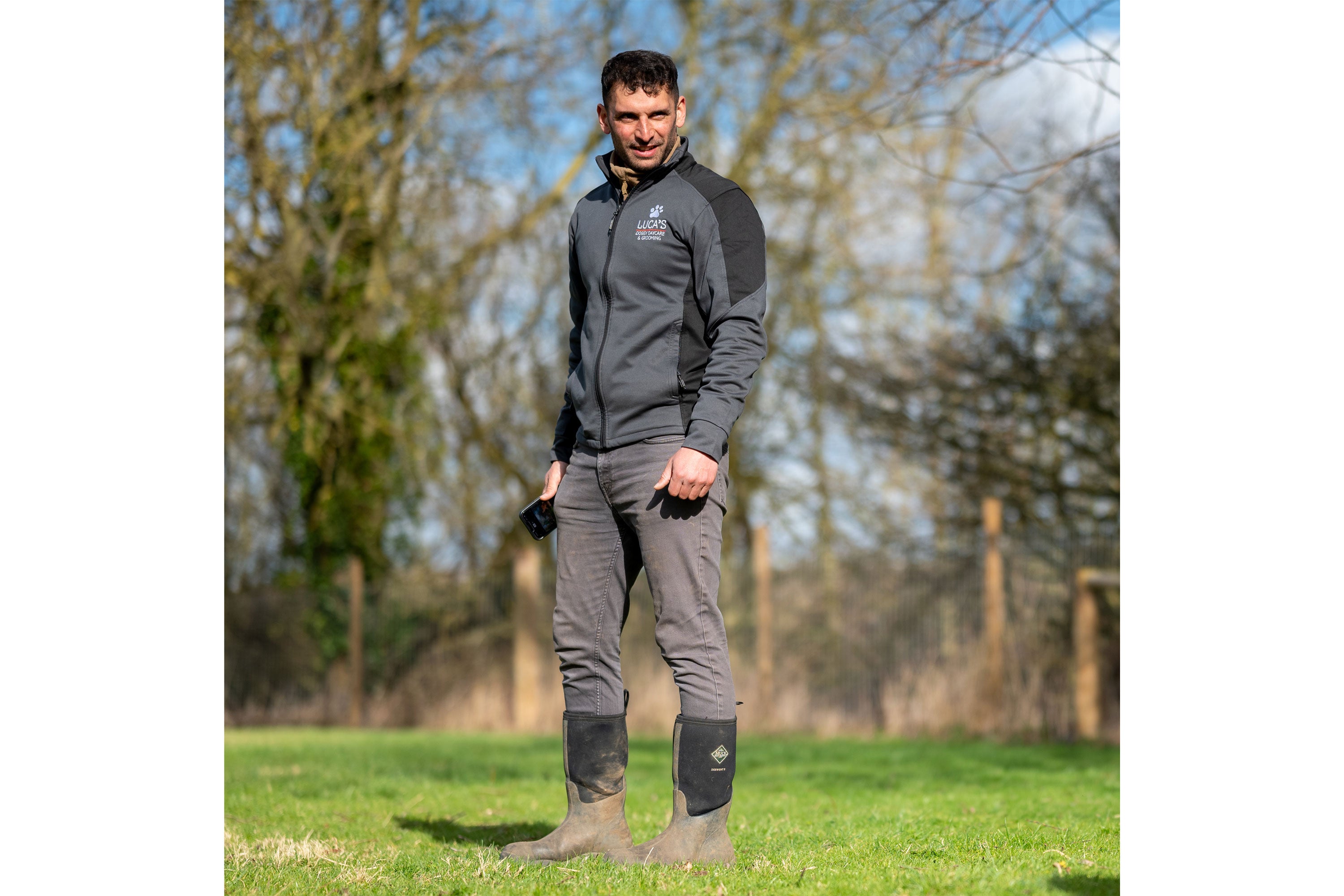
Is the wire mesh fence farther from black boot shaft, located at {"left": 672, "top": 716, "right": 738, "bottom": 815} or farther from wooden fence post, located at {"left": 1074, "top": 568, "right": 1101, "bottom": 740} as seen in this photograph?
black boot shaft, located at {"left": 672, "top": 716, "right": 738, "bottom": 815}

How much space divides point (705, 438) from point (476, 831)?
1.72 m

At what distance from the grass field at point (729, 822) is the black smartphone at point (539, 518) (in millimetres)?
862

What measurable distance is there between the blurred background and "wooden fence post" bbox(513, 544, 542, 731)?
3 centimetres

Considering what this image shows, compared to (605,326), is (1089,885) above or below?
below

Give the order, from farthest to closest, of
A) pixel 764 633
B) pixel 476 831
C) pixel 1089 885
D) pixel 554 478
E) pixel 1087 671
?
pixel 764 633 < pixel 1087 671 < pixel 476 831 < pixel 554 478 < pixel 1089 885

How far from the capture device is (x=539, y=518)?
348 centimetres

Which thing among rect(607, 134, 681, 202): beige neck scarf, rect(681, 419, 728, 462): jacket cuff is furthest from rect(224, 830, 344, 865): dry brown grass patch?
rect(607, 134, 681, 202): beige neck scarf

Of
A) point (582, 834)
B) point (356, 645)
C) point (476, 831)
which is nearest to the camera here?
point (582, 834)

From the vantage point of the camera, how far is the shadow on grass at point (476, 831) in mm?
3662

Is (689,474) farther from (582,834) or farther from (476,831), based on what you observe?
(476,831)

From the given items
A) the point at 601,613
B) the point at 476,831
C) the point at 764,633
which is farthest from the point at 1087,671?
the point at 601,613

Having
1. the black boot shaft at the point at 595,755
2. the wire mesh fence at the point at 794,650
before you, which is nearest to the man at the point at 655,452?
the black boot shaft at the point at 595,755
